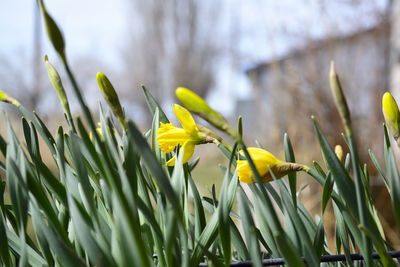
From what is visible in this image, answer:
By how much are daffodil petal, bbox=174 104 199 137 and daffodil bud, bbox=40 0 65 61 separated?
112 mm

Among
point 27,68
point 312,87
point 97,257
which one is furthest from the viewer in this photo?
point 27,68

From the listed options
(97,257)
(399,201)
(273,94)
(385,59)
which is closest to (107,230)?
(97,257)

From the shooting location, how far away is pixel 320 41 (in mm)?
2000

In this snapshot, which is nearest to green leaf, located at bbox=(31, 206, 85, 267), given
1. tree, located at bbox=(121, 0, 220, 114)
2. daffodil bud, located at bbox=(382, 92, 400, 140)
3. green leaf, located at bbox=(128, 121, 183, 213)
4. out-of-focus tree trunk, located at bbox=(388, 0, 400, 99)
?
green leaf, located at bbox=(128, 121, 183, 213)

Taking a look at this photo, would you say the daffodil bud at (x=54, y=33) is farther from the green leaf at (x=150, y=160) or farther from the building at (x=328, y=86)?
the building at (x=328, y=86)

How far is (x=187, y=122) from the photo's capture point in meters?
0.28

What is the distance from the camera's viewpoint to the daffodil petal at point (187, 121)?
0.93ft

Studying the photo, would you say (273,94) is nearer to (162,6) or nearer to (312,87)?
(312,87)

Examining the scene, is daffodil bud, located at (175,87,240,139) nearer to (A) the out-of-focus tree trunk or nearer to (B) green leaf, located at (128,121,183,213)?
(B) green leaf, located at (128,121,183,213)

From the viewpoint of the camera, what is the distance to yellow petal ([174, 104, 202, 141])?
28 centimetres

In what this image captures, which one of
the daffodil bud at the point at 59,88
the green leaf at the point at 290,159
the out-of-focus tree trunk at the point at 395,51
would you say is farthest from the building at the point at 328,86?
the daffodil bud at the point at 59,88

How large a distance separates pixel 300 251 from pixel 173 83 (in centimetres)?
931

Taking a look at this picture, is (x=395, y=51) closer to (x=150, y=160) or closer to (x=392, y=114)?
(x=392, y=114)

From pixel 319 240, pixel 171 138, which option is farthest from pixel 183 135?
pixel 319 240
